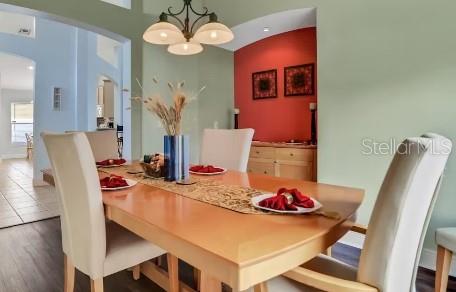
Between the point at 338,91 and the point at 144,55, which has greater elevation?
the point at 144,55

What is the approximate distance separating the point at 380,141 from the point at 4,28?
686cm

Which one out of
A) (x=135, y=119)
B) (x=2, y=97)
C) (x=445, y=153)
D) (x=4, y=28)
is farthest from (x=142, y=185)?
(x=2, y=97)

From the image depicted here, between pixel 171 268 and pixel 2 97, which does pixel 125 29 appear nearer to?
pixel 171 268

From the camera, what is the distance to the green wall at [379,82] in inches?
87.4

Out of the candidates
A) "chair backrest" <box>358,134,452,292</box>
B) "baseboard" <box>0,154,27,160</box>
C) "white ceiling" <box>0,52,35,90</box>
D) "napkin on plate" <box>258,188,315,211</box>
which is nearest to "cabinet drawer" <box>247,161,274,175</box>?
"napkin on plate" <box>258,188,315,211</box>

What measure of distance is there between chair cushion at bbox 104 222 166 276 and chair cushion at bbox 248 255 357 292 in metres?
0.61

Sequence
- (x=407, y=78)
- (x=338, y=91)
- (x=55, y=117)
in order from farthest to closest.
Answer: (x=55, y=117) → (x=338, y=91) → (x=407, y=78)

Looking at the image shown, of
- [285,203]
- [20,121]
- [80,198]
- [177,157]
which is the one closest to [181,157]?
[177,157]

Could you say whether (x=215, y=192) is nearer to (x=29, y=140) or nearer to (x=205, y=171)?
(x=205, y=171)

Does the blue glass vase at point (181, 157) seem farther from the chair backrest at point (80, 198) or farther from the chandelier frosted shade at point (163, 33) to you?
the chandelier frosted shade at point (163, 33)

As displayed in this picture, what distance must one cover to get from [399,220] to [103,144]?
2644 mm

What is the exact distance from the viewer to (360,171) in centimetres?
265

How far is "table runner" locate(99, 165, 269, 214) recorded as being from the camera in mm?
1232

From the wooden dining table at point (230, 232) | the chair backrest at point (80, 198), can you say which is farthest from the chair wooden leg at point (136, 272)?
the wooden dining table at point (230, 232)
